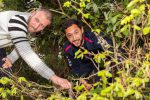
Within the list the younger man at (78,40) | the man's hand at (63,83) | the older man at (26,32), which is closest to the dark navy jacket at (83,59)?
the younger man at (78,40)

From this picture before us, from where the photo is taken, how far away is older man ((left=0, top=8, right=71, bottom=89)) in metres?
3.40

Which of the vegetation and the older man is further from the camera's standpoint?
the older man

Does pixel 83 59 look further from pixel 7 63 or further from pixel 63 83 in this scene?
pixel 7 63

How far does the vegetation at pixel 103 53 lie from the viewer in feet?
7.43

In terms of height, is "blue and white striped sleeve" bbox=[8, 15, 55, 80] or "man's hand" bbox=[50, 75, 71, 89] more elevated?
"blue and white striped sleeve" bbox=[8, 15, 55, 80]

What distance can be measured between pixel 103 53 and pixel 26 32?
3.83 ft

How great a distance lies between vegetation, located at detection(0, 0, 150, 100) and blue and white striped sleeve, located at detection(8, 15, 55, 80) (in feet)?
0.52

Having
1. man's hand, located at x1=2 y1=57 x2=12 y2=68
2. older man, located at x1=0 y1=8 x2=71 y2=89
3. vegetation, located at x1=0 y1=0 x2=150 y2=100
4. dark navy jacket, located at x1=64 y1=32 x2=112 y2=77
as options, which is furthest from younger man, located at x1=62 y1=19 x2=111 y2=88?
man's hand, located at x1=2 y1=57 x2=12 y2=68

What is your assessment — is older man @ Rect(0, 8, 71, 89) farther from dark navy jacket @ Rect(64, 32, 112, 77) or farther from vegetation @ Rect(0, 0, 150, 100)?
dark navy jacket @ Rect(64, 32, 112, 77)

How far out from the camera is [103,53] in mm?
2559


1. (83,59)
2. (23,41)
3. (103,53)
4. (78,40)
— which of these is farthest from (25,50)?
(103,53)

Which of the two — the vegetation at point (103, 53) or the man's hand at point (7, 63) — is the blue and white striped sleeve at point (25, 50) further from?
the man's hand at point (7, 63)

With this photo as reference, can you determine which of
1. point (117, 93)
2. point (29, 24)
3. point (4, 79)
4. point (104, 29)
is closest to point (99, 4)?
point (104, 29)

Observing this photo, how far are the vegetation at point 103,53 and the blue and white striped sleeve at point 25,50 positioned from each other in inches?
6.2
